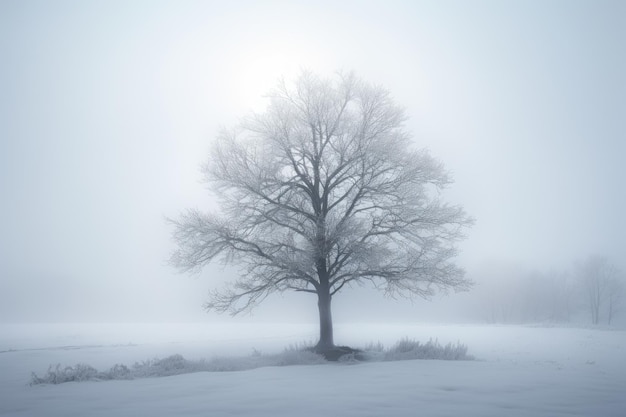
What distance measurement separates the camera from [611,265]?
53.7 meters

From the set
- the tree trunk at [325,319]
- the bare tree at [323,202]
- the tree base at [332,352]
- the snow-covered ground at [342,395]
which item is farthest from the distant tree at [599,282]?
the snow-covered ground at [342,395]

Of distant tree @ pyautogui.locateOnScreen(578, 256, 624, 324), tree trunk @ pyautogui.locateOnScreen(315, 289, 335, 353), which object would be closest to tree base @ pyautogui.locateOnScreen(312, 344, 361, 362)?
tree trunk @ pyautogui.locateOnScreen(315, 289, 335, 353)

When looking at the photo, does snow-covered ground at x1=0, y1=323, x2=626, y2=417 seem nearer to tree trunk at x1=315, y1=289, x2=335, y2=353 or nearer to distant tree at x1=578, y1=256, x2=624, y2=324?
tree trunk at x1=315, y1=289, x2=335, y2=353

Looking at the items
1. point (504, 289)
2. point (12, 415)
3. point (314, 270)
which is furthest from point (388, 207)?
point (504, 289)

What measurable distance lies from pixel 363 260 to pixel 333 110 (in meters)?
6.83

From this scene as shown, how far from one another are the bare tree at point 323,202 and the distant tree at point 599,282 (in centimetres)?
5040

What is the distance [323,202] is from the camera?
15.7 meters

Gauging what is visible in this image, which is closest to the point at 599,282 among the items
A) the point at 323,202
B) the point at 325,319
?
Answer: the point at 325,319

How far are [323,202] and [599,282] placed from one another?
183 feet

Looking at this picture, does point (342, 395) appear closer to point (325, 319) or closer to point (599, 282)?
point (325, 319)

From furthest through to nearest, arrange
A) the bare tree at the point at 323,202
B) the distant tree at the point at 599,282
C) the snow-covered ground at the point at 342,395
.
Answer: the distant tree at the point at 599,282 → the bare tree at the point at 323,202 → the snow-covered ground at the point at 342,395

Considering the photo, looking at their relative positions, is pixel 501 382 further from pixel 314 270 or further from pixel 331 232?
pixel 314 270

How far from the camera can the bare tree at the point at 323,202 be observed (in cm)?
1444

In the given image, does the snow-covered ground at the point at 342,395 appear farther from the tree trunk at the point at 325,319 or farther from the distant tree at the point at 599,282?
the distant tree at the point at 599,282
